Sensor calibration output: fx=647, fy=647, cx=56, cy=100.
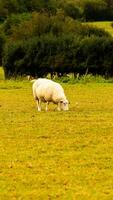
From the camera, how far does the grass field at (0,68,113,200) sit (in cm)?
1111

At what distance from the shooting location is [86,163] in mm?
13195

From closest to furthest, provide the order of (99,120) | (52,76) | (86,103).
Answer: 1. (99,120)
2. (86,103)
3. (52,76)

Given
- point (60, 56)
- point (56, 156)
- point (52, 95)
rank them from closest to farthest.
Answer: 1. point (56, 156)
2. point (52, 95)
3. point (60, 56)

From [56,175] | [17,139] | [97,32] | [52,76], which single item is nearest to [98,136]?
[17,139]

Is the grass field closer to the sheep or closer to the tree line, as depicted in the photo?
the sheep

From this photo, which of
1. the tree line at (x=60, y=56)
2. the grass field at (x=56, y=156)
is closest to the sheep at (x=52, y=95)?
the grass field at (x=56, y=156)

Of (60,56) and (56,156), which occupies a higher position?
(56,156)

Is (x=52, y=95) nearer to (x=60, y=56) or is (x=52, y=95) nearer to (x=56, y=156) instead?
(x=56, y=156)

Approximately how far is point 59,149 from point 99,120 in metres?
6.14

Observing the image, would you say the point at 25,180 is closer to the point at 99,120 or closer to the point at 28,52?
the point at 99,120

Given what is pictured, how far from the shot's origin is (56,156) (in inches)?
550

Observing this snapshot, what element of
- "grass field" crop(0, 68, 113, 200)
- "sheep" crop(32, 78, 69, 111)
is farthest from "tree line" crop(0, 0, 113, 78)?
"grass field" crop(0, 68, 113, 200)

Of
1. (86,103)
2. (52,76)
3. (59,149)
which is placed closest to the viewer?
(59,149)

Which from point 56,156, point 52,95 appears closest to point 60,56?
point 52,95
